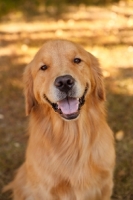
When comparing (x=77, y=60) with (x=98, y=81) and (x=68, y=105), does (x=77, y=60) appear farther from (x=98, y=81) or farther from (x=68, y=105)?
(x=68, y=105)

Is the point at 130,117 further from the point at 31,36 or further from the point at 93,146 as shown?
the point at 31,36

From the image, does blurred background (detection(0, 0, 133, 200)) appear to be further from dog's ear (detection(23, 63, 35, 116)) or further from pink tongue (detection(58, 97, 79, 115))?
pink tongue (detection(58, 97, 79, 115))

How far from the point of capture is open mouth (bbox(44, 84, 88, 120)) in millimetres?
2615

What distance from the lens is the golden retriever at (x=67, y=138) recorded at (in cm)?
277

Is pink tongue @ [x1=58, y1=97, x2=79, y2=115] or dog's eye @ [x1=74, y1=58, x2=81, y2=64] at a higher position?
dog's eye @ [x1=74, y1=58, x2=81, y2=64]

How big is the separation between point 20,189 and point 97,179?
762mm

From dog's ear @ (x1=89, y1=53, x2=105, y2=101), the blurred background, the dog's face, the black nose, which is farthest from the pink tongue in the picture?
the blurred background

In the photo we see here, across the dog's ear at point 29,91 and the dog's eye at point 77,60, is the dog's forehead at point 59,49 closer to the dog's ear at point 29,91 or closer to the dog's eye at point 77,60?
the dog's eye at point 77,60

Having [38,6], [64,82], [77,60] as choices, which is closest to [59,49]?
[77,60]

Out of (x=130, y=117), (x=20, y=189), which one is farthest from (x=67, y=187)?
(x=130, y=117)

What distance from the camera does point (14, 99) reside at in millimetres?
5043

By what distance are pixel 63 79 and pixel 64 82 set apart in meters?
0.03

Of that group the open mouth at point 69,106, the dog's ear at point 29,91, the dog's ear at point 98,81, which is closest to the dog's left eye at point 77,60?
the dog's ear at point 98,81

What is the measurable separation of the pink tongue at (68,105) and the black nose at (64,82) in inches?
4.6
